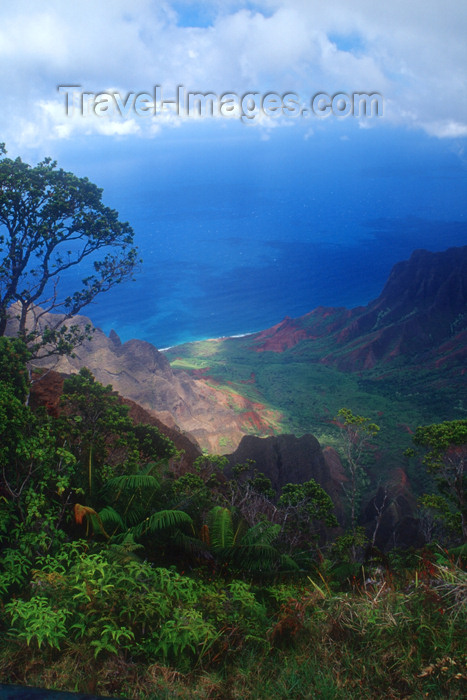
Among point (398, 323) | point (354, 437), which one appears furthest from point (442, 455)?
point (398, 323)

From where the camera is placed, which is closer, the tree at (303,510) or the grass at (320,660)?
the grass at (320,660)

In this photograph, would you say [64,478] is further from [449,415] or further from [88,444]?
[449,415]

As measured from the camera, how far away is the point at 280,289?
78000 mm

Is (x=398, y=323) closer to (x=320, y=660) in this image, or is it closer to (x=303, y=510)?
(x=303, y=510)

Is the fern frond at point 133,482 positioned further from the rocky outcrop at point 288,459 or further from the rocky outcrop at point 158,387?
the rocky outcrop at point 158,387

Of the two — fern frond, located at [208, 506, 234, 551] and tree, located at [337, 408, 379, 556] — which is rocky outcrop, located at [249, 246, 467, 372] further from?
fern frond, located at [208, 506, 234, 551]

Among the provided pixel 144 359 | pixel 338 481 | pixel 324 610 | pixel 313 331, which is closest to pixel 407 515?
pixel 338 481

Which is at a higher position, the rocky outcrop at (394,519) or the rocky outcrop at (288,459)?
the rocky outcrop at (288,459)

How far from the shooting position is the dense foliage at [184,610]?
363 centimetres

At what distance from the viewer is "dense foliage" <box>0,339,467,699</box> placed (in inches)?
143

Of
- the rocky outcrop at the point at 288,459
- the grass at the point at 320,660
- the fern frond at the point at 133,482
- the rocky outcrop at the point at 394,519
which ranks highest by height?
the fern frond at the point at 133,482

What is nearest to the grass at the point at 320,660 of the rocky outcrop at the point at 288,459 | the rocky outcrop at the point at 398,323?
the rocky outcrop at the point at 288,459

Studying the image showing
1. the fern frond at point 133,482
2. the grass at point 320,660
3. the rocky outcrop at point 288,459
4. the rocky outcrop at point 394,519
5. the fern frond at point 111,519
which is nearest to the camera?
the grass at point 320,660

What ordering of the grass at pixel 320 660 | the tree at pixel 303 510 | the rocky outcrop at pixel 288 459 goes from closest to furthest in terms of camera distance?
1. the grass at pixel 320 660
2. the tree at pixel 303 510
3. the rocky outcrop at pixel 288 459
